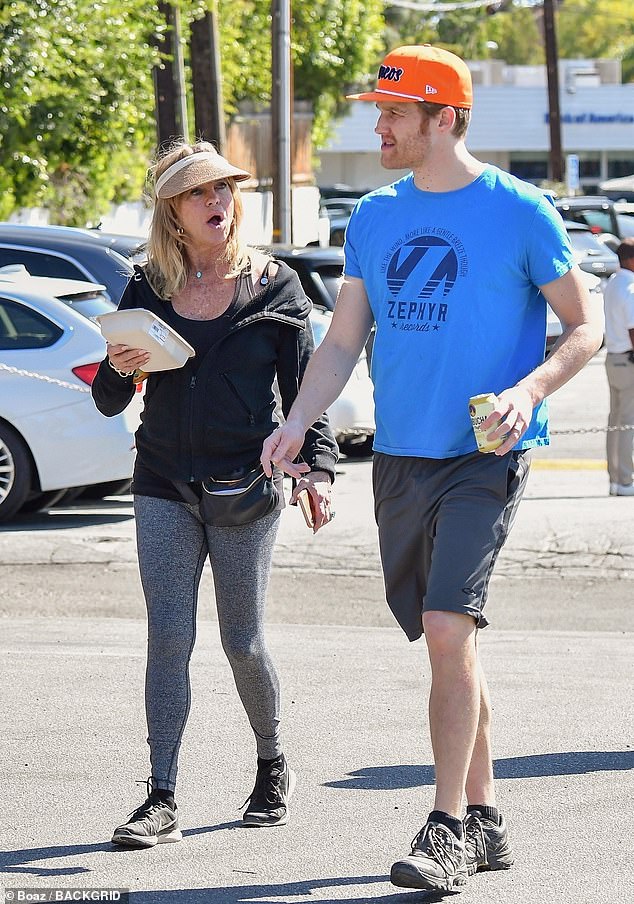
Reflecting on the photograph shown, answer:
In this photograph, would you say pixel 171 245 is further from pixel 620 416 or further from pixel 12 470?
pixel 620 416

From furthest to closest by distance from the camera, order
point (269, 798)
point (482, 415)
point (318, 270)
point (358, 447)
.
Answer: point (358, 447)
point (318, 270)
point (269, 798)
point (482, 415)

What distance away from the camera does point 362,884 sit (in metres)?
4.04

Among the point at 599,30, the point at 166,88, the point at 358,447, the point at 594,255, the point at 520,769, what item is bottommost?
the point at 599,30

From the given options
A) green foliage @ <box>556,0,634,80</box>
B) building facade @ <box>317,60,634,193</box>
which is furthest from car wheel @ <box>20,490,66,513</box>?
green foliage @ <box>556,0,634,80</box>

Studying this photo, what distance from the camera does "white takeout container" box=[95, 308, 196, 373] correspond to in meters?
Answer: 4.06

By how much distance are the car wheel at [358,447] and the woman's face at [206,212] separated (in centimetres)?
864

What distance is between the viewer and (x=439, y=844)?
12.7ft

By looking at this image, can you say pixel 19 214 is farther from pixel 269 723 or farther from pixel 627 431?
pixel 269 723

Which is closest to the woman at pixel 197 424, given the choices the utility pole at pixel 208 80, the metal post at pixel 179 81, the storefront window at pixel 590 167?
the metal post at pixel 179 81

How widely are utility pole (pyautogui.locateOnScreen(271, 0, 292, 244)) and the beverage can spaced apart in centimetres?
1612

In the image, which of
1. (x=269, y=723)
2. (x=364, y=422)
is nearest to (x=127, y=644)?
(x=269, y=723)

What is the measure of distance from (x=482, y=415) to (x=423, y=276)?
0.46 m

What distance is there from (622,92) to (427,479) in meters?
62.4

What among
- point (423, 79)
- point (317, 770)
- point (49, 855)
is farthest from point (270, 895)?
point (423, 79)
